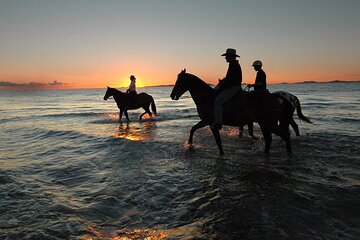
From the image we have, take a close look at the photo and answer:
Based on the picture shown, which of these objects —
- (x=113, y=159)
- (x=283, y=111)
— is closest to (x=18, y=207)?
(x=113, y=159)

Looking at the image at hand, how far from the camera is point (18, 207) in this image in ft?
17.3

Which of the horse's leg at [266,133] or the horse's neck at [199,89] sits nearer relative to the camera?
the horse's leg at [266,133]

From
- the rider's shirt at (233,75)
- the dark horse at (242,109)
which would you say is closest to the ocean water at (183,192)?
the dark horse at (242,109)

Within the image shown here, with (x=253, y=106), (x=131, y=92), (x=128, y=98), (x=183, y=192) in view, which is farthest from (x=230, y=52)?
(x=131, y=92)

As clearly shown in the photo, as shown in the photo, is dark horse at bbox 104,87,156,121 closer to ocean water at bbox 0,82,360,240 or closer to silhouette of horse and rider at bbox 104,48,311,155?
ocean water at bbox 0,82,360,240

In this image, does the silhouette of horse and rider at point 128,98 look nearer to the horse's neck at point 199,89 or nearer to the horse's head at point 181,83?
the horse's head at point 181,83

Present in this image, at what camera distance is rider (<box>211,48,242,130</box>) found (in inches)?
318

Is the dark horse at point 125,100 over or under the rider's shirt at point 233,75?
under

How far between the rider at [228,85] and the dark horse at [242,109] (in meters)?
0.23

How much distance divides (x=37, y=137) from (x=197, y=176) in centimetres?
1056

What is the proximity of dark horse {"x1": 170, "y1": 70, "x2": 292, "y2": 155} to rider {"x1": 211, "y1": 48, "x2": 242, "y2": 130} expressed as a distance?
0.23 m

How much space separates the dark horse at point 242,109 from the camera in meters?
8.38

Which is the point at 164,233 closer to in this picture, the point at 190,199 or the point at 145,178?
the point at 190,199

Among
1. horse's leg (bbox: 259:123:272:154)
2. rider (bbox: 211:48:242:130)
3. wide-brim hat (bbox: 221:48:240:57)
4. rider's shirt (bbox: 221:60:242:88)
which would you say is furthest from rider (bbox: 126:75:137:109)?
horse's leg (bbox: 259:123:272:154)
